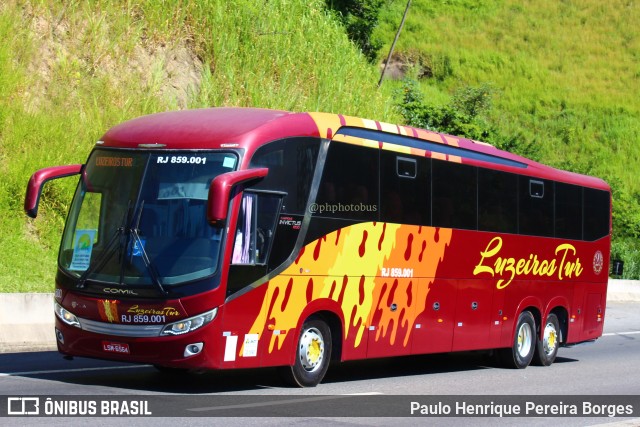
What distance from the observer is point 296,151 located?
43.2 feet

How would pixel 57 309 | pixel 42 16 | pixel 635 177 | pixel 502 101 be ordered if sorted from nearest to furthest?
pixel 57 309 → pixel 42 16 → pixel 635 177 → pixel 502 101

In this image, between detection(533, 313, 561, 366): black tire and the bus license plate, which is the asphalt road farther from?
the bus license plate

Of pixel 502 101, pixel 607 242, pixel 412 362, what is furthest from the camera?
pixel 502 101

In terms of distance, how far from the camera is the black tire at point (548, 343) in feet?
62.5

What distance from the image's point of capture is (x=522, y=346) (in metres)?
18.7

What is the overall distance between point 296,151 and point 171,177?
165 centimetres

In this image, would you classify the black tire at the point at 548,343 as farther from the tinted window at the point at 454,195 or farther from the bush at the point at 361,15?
the bush at the point at 361,15

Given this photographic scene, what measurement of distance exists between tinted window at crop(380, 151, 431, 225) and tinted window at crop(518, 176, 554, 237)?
3245 millimetres

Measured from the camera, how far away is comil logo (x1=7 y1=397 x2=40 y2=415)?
1014 centimetres

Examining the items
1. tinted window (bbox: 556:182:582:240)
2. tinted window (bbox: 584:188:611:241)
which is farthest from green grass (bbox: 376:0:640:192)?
tinted window (bbox: 556:182:582:240)

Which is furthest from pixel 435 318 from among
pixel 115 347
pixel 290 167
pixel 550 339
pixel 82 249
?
pixel 82 249

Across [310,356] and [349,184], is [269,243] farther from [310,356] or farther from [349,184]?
[349,184]

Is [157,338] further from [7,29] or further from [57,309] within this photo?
[7,29]

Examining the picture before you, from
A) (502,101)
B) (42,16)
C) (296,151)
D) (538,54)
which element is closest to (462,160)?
(296,151)
